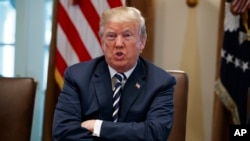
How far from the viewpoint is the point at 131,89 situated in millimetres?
1927

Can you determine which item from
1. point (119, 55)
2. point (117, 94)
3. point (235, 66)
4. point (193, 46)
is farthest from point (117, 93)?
point (193, 46)

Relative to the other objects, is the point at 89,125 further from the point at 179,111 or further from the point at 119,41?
the point at 179,111

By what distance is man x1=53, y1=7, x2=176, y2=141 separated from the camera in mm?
1837

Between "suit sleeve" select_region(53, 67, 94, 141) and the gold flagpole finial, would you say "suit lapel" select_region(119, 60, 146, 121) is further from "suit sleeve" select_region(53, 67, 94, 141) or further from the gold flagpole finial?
the gold flagpole finial

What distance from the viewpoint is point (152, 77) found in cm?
195

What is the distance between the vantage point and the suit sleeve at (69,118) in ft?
6.01

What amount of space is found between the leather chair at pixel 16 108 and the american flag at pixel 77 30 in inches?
33.8

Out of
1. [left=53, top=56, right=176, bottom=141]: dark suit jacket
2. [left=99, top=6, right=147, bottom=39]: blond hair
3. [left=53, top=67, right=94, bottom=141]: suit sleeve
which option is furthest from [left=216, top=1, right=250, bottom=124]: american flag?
[left=53, top=67, right=94, bottom=141]: suit sleeve

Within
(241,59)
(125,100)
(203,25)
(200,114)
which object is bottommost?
(200,114)

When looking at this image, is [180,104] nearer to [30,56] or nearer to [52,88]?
[52,88]

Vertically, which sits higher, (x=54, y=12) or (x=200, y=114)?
(x=54, y=12)

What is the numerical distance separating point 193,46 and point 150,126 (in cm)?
157

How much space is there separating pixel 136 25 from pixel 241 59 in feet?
4.05

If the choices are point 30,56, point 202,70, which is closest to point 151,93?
point 202,70
